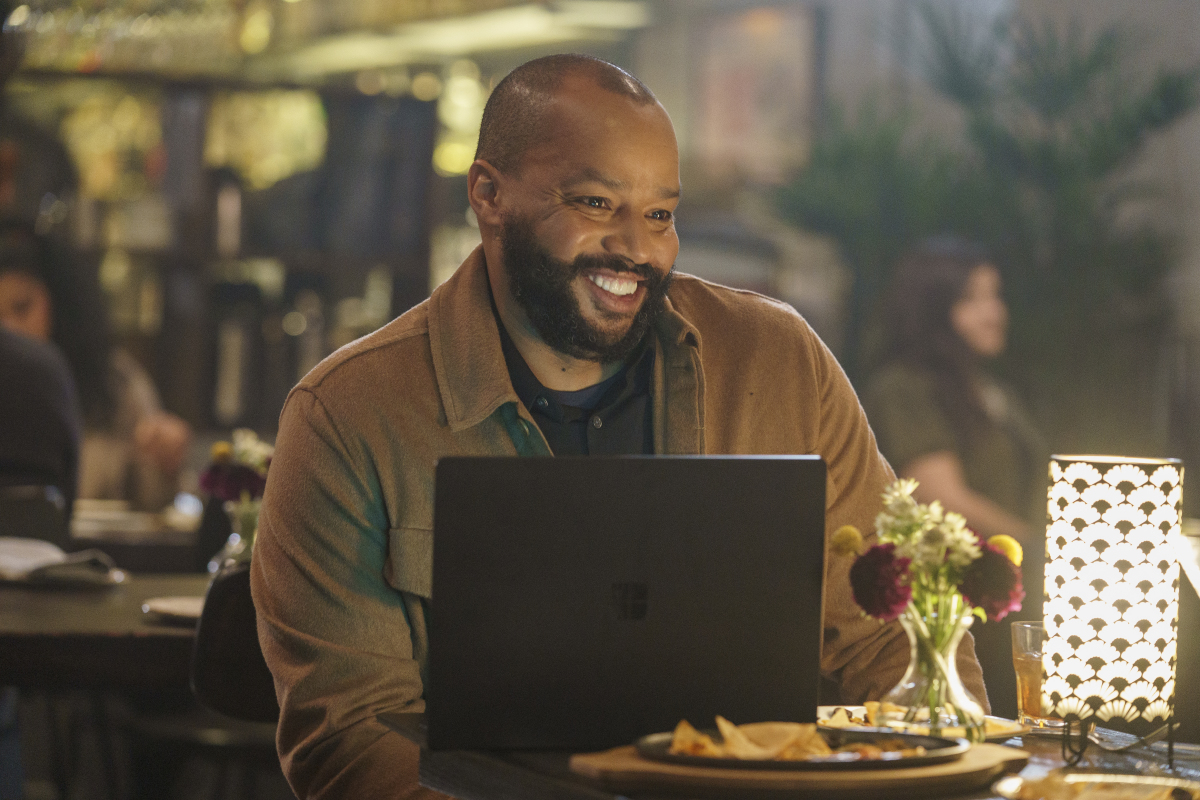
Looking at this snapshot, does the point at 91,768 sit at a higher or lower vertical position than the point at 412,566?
lower

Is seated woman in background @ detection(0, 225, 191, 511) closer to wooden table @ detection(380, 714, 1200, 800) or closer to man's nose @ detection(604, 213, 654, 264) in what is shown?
man's nose @ detection(604, 213, 654, 264)

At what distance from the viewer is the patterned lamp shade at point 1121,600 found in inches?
53.5

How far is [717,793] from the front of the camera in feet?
3.43

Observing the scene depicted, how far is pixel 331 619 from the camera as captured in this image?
1.56 m

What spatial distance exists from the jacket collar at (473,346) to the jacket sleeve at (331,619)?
0.41 ft

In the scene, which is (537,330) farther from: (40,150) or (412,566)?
(40,150)

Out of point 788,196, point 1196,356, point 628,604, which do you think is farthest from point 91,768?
point 1196,356

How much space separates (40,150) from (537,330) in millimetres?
3384

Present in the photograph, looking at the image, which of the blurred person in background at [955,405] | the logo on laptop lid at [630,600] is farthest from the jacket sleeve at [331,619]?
the blurred person in background at [955,405]

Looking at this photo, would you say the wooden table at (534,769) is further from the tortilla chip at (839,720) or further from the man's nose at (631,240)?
the man's nose at (631,240)

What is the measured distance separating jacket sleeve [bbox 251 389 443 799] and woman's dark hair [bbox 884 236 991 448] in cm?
366

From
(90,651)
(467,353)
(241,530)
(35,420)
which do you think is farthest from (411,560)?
(35,420)

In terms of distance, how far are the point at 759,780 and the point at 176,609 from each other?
1623 mm

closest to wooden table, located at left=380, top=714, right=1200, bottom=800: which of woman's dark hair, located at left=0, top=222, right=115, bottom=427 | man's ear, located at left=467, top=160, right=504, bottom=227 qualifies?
man's ear, located at left=467, top=160, right=504, bottom=227
